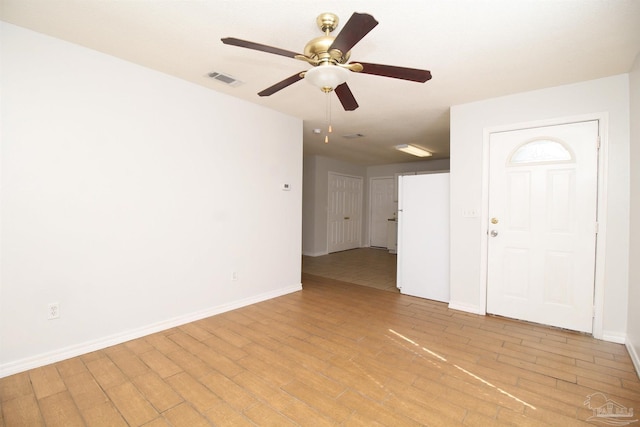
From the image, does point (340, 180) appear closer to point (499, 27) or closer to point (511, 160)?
point (511, 160)

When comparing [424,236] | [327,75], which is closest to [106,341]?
[327,75]

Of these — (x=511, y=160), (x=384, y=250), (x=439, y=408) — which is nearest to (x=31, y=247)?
(x=439, y=408)

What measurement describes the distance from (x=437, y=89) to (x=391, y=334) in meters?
2.53

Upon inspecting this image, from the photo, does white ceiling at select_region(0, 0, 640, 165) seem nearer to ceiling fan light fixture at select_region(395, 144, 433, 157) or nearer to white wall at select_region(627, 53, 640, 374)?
white wall at select_region(627, 53, 640, 374)

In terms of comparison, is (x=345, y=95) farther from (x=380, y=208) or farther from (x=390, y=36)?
(x=380, y=208)

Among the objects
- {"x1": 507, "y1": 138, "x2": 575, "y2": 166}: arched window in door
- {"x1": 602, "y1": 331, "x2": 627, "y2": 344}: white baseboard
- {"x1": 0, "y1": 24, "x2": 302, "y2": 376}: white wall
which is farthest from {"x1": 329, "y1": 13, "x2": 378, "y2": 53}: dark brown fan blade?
{"x1": 602, "y1": 331, "x2": 627, "y2": 344}: white baseboard

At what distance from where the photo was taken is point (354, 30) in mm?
1429

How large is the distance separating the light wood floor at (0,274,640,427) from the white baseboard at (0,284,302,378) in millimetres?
70

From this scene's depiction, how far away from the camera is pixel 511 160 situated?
10.4 ft

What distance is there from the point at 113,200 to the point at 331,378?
2329mm

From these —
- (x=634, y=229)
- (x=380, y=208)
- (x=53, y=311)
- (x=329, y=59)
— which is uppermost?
(x=329, y=59)

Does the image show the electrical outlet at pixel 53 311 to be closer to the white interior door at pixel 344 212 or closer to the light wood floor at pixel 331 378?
the light wood floor at pixel 331 378

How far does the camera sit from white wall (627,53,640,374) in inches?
89.7

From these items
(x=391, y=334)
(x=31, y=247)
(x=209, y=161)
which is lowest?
(x=391, y=334)
